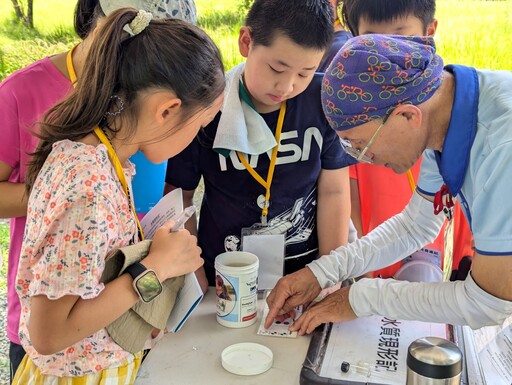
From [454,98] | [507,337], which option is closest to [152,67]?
[454,98]

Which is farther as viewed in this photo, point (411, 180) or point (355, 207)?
point (355, 207)

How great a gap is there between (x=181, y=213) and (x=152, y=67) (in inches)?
12.7

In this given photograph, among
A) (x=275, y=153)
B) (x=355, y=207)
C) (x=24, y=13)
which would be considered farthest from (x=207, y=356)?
(x=24, y=13)

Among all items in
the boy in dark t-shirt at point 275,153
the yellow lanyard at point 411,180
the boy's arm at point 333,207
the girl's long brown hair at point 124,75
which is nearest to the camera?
the girl's long brown hair at point 124,75

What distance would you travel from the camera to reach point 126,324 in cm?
109

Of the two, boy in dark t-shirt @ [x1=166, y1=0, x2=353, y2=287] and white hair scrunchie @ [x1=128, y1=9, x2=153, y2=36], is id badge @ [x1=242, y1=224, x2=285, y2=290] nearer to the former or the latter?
boy in dark t-shirt @ [x1=166, y1=0, x2=353, y2=287]

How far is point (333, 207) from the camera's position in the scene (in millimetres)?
1595

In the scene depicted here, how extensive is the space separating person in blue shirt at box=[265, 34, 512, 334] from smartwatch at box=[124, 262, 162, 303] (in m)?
0.38

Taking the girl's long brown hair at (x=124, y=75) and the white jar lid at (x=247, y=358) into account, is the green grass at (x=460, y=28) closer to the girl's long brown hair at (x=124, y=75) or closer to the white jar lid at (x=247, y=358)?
the girl's long brown hair at (x=124, y=75)

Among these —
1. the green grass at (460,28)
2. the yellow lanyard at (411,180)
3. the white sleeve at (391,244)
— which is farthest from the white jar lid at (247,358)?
the green grass at (460,28)

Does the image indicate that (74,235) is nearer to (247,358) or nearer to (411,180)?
(247,358)

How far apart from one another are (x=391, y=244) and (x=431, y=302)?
1.09 feet

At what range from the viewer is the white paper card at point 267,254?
4.92 feet

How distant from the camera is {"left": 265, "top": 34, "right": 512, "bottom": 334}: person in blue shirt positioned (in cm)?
103
